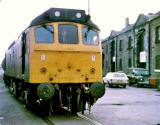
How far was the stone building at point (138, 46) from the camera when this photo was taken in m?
30.1

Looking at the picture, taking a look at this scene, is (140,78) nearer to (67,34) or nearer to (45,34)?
(67,34)

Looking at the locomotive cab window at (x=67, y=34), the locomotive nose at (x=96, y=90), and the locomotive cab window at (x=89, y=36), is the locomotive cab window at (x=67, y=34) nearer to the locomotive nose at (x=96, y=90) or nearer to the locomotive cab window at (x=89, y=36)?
the locomotive cab window at (x=89, y=36)

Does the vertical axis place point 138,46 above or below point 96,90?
above

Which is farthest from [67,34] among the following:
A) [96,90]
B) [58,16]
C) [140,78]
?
[140,78]

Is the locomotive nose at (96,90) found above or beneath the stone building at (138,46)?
beneath

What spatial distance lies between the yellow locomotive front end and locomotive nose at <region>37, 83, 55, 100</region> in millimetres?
498

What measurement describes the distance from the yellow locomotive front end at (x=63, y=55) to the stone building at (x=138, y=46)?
16.5 metres

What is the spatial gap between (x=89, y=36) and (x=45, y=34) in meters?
1.60

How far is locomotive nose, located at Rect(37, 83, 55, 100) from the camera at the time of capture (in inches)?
325

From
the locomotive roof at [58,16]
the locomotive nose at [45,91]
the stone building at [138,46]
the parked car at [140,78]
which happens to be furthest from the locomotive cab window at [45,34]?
the parked car at [140,78]

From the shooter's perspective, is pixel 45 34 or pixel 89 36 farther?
pixel 89 36

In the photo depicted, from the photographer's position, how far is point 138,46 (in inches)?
1355

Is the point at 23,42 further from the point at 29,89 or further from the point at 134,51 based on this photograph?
the point at 134,51

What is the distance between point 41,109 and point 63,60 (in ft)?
8.38
